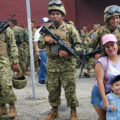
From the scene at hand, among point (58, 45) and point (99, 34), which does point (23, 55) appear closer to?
point (58, 45)

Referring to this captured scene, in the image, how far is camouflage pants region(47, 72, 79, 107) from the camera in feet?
16.0

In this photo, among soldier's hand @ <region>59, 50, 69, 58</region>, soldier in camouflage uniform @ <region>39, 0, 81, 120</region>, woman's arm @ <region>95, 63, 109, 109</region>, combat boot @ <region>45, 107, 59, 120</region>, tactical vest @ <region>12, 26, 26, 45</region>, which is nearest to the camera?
woman's arm @ <region>95, 63, 109, 109</region>

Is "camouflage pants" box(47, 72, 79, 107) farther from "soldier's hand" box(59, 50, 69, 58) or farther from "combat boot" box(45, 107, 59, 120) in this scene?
"soldier's hand" box(59, 50, 69, 58)

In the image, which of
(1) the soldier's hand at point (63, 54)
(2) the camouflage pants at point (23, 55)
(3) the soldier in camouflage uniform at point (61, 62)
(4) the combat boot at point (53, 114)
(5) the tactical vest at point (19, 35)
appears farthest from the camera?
(2) the camouflage pants at point (23, 55)

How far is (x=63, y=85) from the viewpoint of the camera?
4.89m

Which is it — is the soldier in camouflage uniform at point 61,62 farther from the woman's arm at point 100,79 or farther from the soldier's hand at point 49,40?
the woman's arm at point 100,79

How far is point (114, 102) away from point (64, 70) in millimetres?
1547

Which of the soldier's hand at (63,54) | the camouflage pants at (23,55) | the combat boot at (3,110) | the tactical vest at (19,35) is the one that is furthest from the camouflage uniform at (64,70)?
the camouflage pants at (23,55)

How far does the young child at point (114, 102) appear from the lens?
11.3 feet

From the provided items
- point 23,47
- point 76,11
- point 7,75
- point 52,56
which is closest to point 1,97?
point 7,75

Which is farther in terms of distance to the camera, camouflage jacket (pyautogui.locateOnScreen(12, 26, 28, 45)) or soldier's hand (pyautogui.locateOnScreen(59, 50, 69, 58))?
camouflage jacket (pyautogui.locateOnScreen(12, 26, 28, 45))

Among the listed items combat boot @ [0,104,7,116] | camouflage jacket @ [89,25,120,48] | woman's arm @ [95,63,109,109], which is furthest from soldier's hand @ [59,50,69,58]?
combat boot @ [0,104,7,116]

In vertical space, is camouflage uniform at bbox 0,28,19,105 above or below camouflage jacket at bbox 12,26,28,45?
below

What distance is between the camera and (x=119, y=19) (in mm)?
4457
